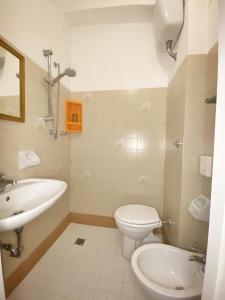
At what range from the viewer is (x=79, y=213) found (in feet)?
6.61

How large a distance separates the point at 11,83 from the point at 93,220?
1.70 meters

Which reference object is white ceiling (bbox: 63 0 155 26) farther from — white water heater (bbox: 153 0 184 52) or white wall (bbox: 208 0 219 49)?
white wall (bbox: 208 0 219 49)

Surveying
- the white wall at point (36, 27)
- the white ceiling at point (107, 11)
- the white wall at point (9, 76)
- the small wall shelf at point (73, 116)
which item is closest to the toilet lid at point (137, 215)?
the small wall shelf at point (73, 116)

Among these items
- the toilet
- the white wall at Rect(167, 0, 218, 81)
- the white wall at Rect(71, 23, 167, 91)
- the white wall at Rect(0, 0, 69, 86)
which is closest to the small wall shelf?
the white wall at Rect(71, 23, 167, 91)

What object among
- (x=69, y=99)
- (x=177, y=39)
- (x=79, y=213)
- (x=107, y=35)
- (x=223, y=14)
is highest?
(x=107, y=35)

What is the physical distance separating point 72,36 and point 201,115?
179 centimetres

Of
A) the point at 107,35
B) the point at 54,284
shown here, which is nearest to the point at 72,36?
the point at 107,35

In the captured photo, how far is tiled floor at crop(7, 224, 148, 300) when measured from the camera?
1104 mm

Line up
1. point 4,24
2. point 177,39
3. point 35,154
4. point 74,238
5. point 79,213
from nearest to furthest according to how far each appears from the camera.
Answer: point 4,24 < point 35,154 < point 177,39 < point 74,238 < point 79,213

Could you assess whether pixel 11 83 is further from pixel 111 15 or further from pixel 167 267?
pixel 167 267

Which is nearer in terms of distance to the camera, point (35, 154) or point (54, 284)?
point (54, 284)

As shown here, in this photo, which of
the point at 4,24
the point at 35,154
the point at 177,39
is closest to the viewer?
the point at 4,24

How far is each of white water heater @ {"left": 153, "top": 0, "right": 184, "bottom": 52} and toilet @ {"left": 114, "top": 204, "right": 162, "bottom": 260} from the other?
1.61 meters

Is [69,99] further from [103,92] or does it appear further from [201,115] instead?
[201,115]
